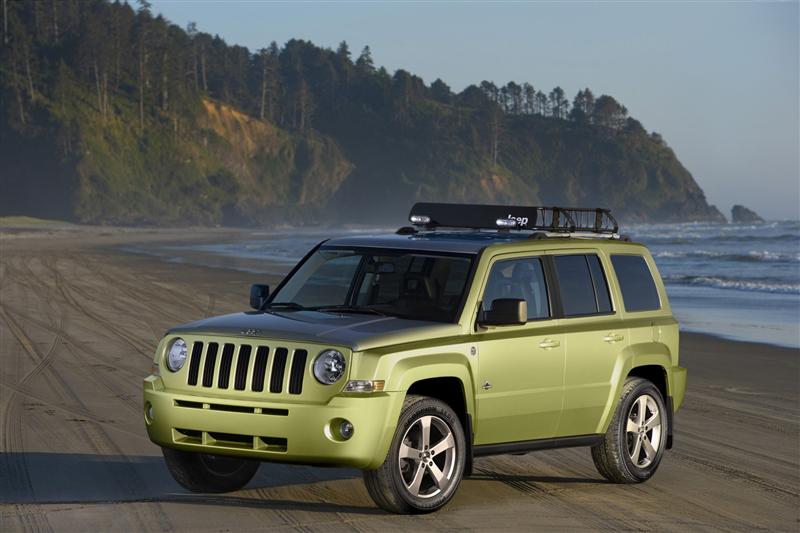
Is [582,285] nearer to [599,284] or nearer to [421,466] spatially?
[599,284]

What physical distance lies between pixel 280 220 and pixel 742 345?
407 ft

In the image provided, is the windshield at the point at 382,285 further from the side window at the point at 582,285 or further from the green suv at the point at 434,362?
the side window at the point at 582,285

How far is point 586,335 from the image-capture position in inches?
364

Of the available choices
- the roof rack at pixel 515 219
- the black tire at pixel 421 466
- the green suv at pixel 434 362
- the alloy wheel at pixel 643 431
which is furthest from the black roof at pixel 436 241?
the alloy wheel at pixel 643 431

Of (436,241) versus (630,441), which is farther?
(630,441)

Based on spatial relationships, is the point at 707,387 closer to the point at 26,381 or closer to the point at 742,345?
the point at 742,345

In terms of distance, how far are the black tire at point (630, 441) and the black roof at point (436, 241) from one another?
4.69 feet

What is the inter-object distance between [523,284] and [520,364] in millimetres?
625

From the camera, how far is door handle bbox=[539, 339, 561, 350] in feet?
29.0

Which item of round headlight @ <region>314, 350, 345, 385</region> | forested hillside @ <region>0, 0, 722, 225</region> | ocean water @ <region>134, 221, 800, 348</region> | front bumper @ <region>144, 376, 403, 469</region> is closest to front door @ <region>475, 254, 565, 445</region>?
front bumper @ <region>144, 376, 403, 469</region>

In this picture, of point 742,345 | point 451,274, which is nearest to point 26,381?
point 451,274

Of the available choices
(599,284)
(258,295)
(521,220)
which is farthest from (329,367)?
(599,284)

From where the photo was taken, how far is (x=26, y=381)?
14.1 m

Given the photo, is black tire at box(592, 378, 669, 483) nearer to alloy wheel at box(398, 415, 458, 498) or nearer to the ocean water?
alloy wheel at box(398, 415, 458, 498)
